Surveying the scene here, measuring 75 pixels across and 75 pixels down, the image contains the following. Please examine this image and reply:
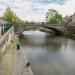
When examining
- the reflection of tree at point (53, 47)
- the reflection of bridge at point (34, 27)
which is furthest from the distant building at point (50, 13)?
the reflection of tree at point (53, 47)

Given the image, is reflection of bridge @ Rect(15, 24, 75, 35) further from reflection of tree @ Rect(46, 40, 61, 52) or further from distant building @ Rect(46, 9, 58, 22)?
distant building @ Rect(46, 9, 58, 22)

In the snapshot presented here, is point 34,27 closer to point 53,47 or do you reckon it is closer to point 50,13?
point 53,47

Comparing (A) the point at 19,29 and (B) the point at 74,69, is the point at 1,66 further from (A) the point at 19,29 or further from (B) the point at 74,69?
(A) the point at 19,29

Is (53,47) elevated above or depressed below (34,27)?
below

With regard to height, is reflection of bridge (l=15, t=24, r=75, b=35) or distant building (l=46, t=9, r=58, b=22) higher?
distant building (l=46, t=9, r=58, b=22)

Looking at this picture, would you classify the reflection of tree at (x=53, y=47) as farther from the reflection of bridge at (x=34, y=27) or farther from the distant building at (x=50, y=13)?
the distant building at (x=50, y=13)

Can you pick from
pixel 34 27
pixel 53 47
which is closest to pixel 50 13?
pixel 34 27

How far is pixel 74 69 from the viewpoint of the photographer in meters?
16.7

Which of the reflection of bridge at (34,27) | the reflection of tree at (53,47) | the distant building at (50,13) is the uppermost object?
the distant building at (50,13)

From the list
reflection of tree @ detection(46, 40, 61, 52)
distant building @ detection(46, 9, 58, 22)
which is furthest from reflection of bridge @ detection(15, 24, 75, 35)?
distant building @ detection(46, 9, 58, 22)

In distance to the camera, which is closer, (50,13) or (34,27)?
(34,27)

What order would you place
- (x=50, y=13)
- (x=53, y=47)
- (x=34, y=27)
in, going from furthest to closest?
1. (x=50, y=13)
2. (x=34, y=27)
3. (x=53, y=47)

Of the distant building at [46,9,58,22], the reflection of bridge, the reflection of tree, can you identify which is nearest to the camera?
the reflection of tree

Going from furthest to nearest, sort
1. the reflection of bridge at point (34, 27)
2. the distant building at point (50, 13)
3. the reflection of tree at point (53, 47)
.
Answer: the distant building at point (50, 13)
the reflection of bridge at point (34, 27)
the reflection of tree at point (53, 47)
